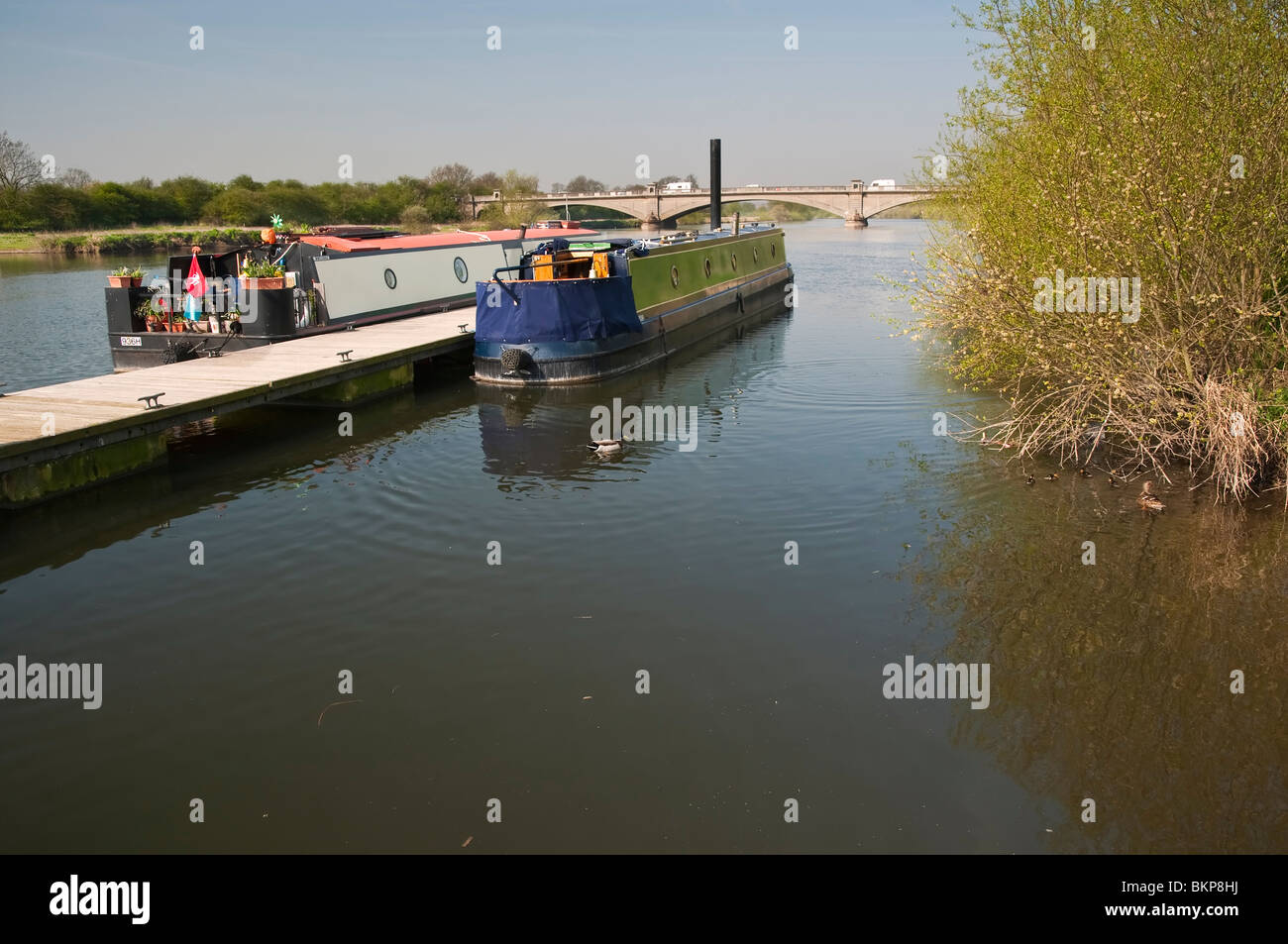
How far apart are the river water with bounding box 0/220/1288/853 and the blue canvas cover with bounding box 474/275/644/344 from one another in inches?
169

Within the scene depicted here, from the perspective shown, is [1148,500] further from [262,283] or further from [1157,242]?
[262,283]

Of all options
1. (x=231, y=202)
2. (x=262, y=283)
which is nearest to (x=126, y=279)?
Result: (x=262, y=283)

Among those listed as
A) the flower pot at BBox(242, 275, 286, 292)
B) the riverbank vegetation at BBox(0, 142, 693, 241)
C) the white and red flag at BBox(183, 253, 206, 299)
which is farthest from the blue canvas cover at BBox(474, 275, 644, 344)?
the riverbank vegetation at BBox(0, 142, 693, 241)

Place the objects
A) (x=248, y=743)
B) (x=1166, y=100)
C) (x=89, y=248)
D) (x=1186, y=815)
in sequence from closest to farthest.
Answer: (x=1186, y=815)
(x=248, y=743)
(x=1166, y=100)
(x=89, y=248)

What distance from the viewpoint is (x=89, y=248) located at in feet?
181

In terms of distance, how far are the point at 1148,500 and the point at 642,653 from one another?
587 cm

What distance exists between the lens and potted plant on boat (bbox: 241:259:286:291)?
16.1 m

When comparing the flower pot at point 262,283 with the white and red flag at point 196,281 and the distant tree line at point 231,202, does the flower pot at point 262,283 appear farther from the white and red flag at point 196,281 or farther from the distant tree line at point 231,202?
the distant tree line at point 231,202

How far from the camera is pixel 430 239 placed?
73.5 ft

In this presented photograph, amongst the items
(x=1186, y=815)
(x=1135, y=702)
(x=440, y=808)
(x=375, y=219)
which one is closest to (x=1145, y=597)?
(x=1135, y=702)

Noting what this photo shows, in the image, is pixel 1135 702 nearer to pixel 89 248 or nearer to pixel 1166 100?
pixel 1166 100

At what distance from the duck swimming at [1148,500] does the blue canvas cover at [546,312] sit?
9220mm

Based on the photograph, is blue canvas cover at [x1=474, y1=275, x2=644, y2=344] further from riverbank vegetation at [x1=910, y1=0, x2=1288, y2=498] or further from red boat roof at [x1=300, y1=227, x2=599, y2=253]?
riverbank vegetation at [x1=910, y1=0, x2=1288, y2=498]

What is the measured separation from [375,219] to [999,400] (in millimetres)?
48539
